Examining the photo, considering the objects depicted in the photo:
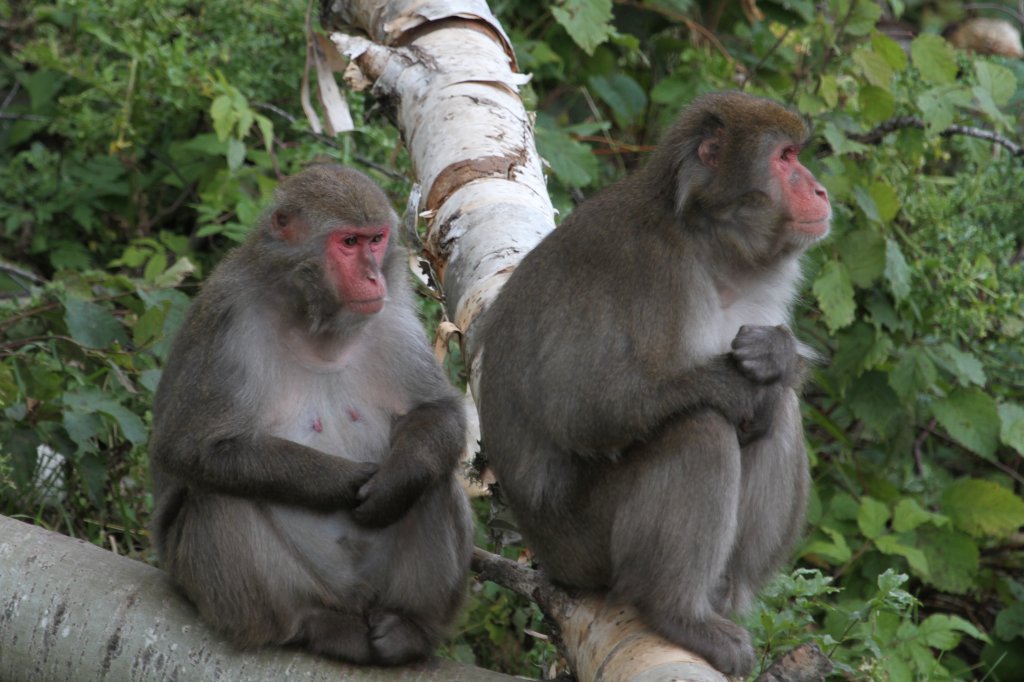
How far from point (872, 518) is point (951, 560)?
1.76ft

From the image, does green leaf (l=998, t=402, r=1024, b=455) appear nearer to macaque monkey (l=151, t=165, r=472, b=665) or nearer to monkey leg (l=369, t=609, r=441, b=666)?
macaque monkey (l=151, t=165, r=472, b=665)

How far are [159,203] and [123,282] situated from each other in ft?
6.64

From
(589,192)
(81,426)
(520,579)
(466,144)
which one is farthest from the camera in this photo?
(589,192)

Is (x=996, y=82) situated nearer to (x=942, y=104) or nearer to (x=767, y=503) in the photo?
(x=942, y=104)

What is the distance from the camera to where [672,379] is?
12.4 feet

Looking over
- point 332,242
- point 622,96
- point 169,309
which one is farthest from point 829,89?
point 332,242

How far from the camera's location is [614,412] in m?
3.78

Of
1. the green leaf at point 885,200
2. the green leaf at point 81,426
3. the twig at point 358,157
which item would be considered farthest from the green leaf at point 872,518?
the green leaf at point 81,426

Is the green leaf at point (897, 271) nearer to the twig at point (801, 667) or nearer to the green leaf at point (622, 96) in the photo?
the green leaf at point (622, 96)

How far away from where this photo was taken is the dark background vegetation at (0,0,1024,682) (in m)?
5.57

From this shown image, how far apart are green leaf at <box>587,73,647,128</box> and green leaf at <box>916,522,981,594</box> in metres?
3.44

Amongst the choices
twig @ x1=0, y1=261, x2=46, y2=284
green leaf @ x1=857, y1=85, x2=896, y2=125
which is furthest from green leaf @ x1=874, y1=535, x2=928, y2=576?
twig @ x1=0, y1=261, x2=46, y2=284

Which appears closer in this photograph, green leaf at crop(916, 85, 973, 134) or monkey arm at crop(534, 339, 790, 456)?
monkey arm at crop(534, 339, 790, 456)

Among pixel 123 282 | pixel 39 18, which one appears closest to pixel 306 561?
pixel 123 282
